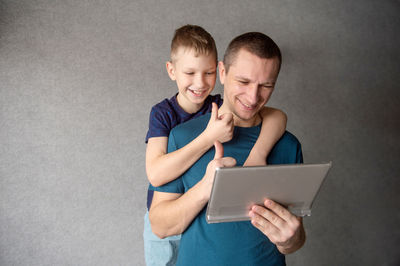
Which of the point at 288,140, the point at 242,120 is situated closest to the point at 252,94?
the point at 242,120

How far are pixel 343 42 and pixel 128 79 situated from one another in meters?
2.06

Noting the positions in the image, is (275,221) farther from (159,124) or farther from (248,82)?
(159,124)

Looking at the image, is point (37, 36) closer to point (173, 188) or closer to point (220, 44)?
point (220, 44)

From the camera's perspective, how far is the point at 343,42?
2820mm

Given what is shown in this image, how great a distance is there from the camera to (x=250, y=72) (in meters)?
1.11

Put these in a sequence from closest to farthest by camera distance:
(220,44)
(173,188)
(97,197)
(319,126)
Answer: (173,188) → (97,197) → (220,44) → (319,126)

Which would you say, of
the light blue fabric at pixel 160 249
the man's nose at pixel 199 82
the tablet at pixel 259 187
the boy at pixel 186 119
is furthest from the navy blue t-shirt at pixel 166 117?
the tablet at pixel 259 187

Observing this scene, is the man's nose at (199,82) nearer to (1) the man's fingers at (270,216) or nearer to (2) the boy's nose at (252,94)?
(2) the boy's nose at (252,94)

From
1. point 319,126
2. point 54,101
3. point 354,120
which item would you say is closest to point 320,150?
point 319,126

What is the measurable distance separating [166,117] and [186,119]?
0.36 ft

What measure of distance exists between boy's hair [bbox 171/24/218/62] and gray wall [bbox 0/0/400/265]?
30.8 inches

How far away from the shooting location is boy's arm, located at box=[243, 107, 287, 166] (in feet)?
3.56

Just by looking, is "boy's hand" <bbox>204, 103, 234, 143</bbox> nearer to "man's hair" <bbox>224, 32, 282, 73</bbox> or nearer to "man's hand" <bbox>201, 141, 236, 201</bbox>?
"man's hand" <bbox>201, 141, 236, 201</bbox>

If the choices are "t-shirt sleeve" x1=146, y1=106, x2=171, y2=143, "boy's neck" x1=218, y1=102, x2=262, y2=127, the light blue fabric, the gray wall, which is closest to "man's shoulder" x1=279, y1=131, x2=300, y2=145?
"boy's neck" x1=218, y1=102, x2=262, y2=127
